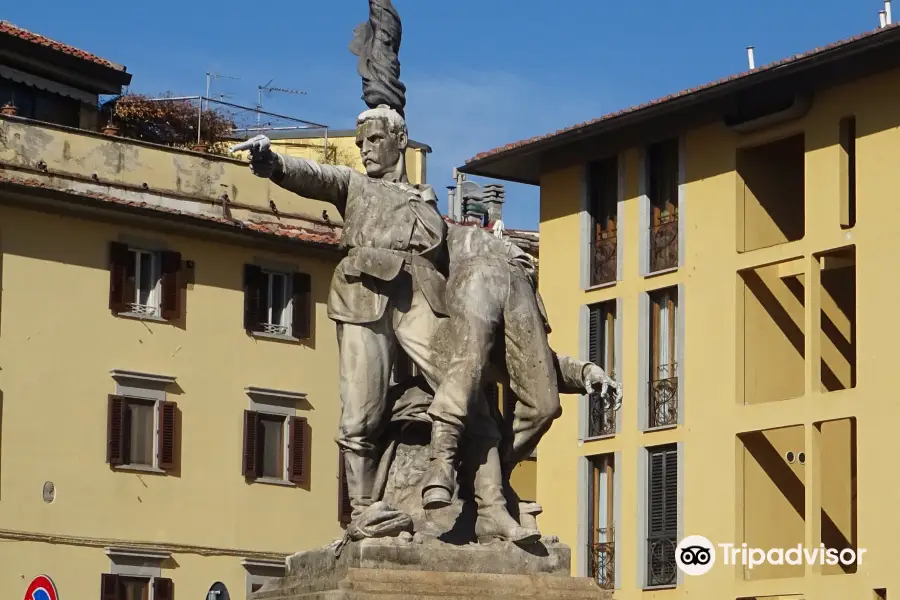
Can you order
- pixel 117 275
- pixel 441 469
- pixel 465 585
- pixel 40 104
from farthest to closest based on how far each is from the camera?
pixel 40 104 → pixel 117 275 → pixel 441 469 → pixel 465 585

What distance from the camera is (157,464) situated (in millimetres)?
46688

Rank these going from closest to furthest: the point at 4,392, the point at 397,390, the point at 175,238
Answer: the point at 397,390, the point at 4,392, the point at 175,238

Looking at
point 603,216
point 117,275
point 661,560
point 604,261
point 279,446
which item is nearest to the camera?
point 661,560

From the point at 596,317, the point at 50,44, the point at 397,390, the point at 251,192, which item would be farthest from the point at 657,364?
the point at 397,390

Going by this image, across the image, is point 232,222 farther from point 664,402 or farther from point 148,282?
point 664,402

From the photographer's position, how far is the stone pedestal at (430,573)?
13641mm

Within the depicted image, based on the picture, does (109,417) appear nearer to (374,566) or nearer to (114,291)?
(114,291)

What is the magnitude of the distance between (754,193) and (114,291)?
1210 centimetres

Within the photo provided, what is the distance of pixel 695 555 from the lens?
1725 inches

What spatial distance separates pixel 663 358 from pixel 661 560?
149 inches

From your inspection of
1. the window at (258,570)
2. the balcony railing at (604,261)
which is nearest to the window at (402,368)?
the balcony railing at (604,261)

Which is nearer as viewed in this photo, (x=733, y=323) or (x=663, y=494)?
(x=733, y=323)

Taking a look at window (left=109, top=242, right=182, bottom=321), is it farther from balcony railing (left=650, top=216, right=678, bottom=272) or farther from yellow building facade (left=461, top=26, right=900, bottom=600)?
balcony railing (left=650, top=216, right=678, bottom=272)

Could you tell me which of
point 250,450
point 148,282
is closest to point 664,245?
point 250,450
